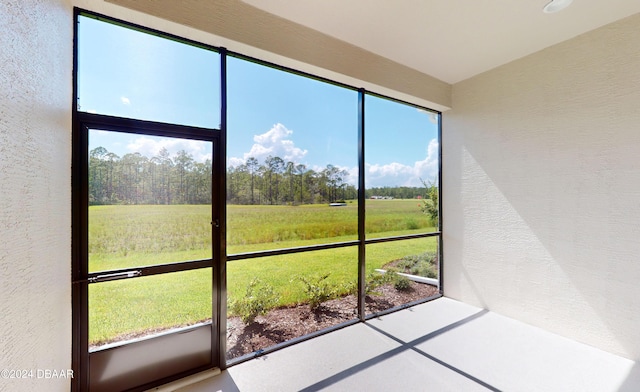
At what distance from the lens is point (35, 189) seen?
121 cm

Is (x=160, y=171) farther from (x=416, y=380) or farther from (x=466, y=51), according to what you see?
(x=466, y=51)

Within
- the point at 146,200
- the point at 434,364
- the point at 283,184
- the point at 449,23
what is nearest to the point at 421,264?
the point at 434,364

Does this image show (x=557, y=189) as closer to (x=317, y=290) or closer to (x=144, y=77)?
(x=317, y=290)

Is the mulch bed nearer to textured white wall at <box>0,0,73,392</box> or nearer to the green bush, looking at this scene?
the green bush

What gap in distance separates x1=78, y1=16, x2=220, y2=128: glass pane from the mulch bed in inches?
73.3

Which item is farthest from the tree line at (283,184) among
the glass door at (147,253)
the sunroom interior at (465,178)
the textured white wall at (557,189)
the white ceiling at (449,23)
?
the textured white wall at (557,189)

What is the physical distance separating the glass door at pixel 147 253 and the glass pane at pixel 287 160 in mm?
282

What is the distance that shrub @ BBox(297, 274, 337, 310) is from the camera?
9.54 ft

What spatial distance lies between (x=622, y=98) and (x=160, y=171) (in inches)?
161

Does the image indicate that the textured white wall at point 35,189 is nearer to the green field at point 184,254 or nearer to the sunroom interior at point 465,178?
the sunroom interior at point 465,178

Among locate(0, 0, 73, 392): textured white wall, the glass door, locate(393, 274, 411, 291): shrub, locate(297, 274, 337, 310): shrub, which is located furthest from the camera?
locate(393, 274, 411, 291): shrub

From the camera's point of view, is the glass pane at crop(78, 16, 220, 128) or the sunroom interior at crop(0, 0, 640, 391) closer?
the sunroom interior at crop(0, 0, 640, 391)

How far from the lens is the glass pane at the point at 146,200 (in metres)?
1.88

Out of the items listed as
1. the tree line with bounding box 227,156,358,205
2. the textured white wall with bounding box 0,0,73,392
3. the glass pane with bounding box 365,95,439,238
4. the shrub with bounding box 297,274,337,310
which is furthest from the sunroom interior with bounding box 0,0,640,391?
the tree line with bounding box 227,156,358,205
